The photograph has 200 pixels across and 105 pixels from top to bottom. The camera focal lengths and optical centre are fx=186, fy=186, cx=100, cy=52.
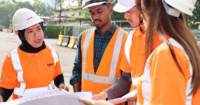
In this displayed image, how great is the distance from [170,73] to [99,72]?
1.37 metres

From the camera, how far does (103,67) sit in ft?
7.13

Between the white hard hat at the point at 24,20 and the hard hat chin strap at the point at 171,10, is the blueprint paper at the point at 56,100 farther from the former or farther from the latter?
the white hard hat at the point at 24,20

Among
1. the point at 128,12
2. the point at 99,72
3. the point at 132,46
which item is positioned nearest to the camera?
the point at 132,46

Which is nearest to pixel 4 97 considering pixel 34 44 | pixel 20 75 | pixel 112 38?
pixel 20 75

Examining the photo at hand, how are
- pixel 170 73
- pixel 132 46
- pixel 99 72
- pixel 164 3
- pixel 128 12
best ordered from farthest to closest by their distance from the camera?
1. pixel 99 72
2. pixel 128 12
3. pixel 132 46
4. pixel 164 3
5. pixel 170 73

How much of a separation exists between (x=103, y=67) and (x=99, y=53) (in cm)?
19

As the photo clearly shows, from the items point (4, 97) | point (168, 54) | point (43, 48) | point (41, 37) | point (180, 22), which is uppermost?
point (180, 22)

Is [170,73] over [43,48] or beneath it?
over

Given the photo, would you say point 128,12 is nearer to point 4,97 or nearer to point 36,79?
point 36,79

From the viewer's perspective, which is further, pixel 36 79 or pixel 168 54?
pixel 36 79

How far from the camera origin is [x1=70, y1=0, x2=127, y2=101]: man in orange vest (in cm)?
216

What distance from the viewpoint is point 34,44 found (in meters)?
2.21

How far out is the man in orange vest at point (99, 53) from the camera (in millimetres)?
2162

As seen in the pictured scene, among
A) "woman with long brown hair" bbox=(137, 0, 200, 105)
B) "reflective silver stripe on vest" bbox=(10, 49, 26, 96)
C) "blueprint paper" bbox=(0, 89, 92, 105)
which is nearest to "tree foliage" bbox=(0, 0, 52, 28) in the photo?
"reflective silver stripe on vest" bbox=(10, 49, 26, 96)
